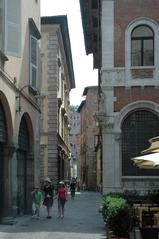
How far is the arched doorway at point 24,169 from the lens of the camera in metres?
23.1

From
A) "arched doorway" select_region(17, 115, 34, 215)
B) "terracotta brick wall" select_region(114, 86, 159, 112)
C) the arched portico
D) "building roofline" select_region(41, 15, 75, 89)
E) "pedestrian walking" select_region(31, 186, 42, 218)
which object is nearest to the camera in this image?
"pedestrian walking" select_region(31, 186, 42, 218)

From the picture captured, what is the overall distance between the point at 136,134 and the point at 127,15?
4747mm

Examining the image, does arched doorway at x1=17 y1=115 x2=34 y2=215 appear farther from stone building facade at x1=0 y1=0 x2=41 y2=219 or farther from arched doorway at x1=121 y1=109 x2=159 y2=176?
arched doorway at x1=121 y1=109 x2=159 y2=176

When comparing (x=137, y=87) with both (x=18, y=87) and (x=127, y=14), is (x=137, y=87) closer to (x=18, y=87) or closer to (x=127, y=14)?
(x=127, y=14)

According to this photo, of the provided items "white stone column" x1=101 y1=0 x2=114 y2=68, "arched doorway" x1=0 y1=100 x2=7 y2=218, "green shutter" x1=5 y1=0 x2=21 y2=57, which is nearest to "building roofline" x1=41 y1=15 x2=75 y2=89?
"white stone column" x1=101 y1=0 x2=114 y2=68

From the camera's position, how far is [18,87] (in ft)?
70.1

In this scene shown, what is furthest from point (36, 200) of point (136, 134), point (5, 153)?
point (136, 134)

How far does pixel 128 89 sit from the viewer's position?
928 inches

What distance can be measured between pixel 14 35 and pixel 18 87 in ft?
9.90

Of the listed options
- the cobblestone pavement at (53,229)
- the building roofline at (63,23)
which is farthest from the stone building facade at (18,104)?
the building roofline at (63,23)

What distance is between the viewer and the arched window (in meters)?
23.8

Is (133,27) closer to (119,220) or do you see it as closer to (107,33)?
(107,33)

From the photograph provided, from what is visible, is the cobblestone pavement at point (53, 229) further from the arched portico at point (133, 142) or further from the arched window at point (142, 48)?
the arched window at point (142, 48)

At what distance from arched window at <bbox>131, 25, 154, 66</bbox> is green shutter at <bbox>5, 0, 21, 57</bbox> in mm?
5994
